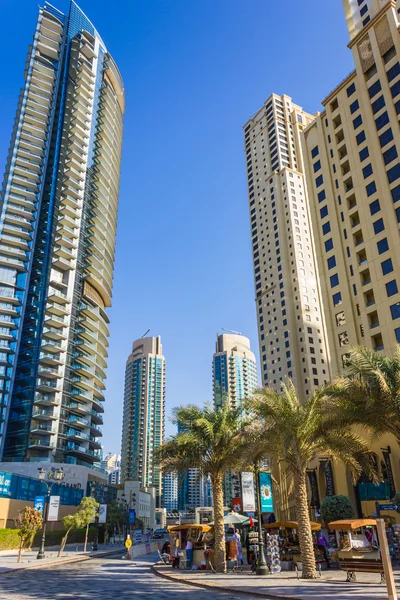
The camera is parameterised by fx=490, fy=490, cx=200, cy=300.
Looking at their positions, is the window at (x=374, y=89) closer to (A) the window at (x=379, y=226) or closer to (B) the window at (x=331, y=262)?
(A) the window at (x=379, y=226)

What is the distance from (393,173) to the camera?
50219mm

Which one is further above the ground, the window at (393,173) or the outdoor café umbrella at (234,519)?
the window at (393,173)

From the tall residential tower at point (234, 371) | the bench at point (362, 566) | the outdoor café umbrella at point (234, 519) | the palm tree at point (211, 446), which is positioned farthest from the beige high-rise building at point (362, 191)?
the tall residential tower at point (234, 371)

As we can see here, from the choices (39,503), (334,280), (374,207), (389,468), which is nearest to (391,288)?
(374,207)

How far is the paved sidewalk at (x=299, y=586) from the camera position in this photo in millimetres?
14846

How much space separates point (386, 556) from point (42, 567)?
26228 millimetres

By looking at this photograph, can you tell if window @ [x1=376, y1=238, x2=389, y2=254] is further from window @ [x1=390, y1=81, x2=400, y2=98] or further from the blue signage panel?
the blue signage panel

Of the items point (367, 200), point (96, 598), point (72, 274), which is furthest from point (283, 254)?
point (96, 598)

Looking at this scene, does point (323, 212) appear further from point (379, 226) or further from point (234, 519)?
point (234, 519)

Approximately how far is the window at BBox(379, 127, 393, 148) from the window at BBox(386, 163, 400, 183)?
3242 mm

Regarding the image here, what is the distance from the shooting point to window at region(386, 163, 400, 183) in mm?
49750

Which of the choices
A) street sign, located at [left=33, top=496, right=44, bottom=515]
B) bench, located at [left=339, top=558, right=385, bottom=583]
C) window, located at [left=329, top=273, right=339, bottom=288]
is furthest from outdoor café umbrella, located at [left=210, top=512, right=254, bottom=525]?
window, located at [left=329, top=273, right=339, bottom=288]

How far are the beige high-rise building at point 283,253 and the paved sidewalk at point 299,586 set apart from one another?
7018cm

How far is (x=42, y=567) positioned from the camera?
98.8 feet
